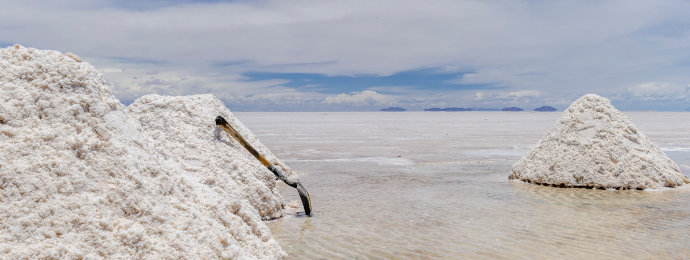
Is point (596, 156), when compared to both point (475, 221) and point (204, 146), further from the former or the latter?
point (204, 146)

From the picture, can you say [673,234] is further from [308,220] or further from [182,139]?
[182,139]

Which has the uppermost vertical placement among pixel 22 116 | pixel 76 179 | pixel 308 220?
pixel 22 116

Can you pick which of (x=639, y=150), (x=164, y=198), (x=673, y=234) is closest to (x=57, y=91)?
(x=164, y=198)

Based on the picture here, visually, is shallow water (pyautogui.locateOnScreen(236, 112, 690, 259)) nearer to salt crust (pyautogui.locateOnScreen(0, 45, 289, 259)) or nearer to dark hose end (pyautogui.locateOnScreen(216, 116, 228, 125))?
salt crust (pyautogui.locateOnScreen(0, 45, 289, 259))

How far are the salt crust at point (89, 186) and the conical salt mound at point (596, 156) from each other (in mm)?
7134

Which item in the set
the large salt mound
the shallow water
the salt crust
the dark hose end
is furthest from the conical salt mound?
the salt crust

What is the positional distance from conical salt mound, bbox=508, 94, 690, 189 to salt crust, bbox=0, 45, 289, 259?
281 inches

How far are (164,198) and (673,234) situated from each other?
6.02 meters

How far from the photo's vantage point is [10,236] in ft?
10.4

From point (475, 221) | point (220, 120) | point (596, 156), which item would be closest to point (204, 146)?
point (220, 120)

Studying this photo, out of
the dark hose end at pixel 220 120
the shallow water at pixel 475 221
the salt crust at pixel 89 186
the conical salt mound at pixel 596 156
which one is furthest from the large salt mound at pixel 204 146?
the conical salt mound at pixel 596 156

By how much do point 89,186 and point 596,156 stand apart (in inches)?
360

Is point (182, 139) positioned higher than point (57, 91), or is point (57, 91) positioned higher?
point (57, 91)

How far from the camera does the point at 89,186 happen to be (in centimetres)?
362
